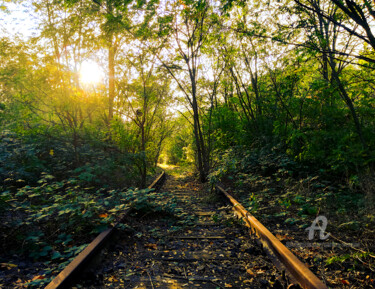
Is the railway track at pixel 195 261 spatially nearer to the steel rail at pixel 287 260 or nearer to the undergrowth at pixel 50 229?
the steel rail at pixel 287 260

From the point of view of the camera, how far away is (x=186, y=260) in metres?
2.88

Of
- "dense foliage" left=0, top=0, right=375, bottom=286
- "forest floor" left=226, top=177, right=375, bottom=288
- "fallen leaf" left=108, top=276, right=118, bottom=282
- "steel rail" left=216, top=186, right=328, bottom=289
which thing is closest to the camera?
"steel rail" left=216, top=186, right=328, bottom=289

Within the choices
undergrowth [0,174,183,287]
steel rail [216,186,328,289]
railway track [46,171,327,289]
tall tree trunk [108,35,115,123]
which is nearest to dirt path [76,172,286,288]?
railway track [46,171,327,289]

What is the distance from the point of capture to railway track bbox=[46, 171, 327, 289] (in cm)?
228

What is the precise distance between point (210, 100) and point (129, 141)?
5096mm

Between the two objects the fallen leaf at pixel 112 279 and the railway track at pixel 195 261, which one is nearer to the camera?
the railway track at pixel 195 261

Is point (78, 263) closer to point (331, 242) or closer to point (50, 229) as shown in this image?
point (50, 229)

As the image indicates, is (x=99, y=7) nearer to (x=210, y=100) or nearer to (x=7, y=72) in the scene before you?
(x=7, y=72)

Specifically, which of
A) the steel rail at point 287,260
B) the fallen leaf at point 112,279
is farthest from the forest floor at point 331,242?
the fallen leaf at point 112,279

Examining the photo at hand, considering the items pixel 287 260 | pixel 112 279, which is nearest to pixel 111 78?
pixel 112 279

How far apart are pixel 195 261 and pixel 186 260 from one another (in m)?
0.12

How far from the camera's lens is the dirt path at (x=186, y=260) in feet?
7.70

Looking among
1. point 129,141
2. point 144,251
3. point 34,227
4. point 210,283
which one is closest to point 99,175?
point 129,141

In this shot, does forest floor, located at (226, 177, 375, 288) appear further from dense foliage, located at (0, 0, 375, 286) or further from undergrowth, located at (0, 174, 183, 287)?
undergrowth, located at (0, 174, 183, 287)
